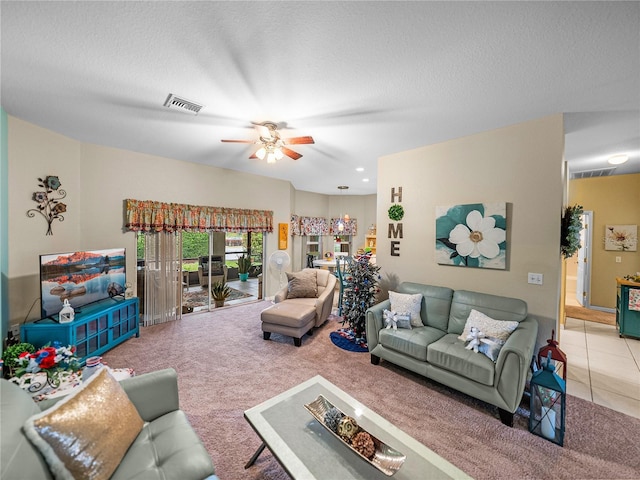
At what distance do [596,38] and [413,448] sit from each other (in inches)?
109

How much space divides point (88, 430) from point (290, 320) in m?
2.37

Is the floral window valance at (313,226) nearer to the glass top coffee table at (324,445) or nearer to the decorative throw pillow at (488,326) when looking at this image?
the decorative throw pillow at (488,326)

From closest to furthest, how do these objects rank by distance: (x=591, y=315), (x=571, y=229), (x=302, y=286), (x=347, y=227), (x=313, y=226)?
(x=571, y=229), (x=302, y=286), (x=591, y=315), (x=313, y=226), (x=347, y=227)

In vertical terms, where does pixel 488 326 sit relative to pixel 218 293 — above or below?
above

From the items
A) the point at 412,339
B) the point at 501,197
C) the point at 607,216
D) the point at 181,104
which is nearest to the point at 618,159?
the point at 607,216

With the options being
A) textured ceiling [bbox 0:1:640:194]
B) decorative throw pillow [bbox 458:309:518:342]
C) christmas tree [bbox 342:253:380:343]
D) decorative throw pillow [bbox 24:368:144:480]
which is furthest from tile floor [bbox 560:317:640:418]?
decorative throw pillow [bbox 24:368:144:480]

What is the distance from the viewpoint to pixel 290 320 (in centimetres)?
342

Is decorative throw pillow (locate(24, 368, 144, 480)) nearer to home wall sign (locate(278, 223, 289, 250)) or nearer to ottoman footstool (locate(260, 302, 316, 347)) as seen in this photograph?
ottoman footstool (locate(260, 302, 316, 347))

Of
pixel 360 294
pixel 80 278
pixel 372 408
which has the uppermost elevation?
pixel 80 278

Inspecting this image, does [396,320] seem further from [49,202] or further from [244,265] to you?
[49,202]

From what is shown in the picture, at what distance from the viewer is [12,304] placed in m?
2.78

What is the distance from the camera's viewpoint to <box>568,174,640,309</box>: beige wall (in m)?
4.58

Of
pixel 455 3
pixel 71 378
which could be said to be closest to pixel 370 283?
pixel 455 3

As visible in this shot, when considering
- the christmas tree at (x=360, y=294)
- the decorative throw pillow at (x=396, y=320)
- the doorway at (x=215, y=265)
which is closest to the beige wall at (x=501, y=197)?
the christmas tree at (x=360, y=294)
